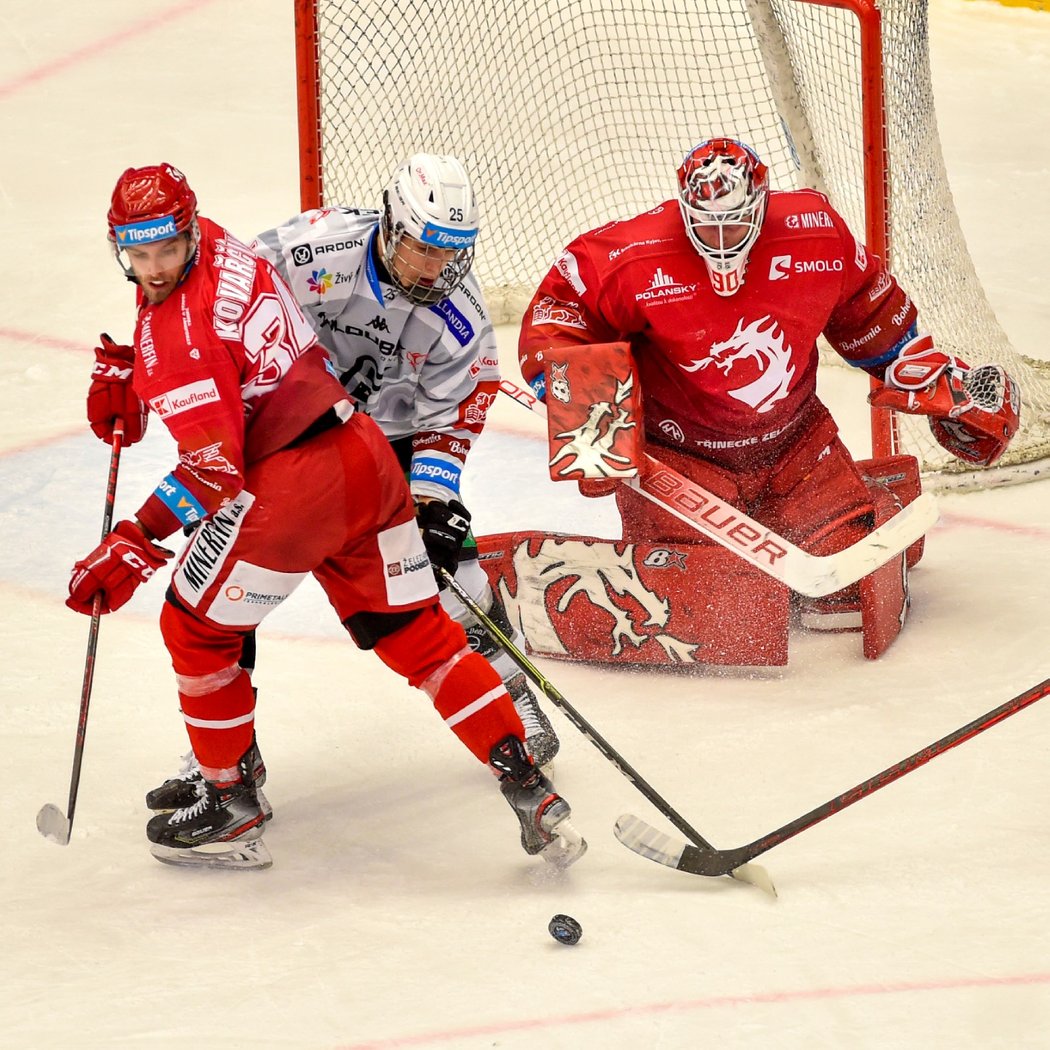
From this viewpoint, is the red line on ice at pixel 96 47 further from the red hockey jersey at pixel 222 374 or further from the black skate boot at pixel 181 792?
the red hockey jersey at pixel 222 374

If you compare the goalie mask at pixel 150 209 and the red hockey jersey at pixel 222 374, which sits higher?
the goalie mask at pixel 150 209

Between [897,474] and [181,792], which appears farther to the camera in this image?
[897,474]

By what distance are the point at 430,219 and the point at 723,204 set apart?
81 centimetres

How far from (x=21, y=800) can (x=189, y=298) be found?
1.15 meters

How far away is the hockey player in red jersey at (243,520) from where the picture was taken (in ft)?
8.50

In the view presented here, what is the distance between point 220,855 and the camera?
2.99 metres

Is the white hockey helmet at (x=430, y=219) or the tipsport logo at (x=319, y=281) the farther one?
the tipsport logo at (x=319, y=281)

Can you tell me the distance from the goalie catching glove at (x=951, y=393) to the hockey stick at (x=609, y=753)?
118cm

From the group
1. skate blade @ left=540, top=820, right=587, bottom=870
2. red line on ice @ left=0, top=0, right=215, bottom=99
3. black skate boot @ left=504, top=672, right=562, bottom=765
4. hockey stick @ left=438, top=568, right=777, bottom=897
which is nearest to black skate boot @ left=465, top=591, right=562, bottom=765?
black skate boot @ left=504, top=672, right=562, bottom=765

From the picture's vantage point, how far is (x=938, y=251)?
4559mm

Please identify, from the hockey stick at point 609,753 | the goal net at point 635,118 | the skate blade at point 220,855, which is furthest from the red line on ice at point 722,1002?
the goal net at point 635,118

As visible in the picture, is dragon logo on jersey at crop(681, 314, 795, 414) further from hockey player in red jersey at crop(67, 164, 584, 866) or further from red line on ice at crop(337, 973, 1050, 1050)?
red line on ice at crop(337, 973, 1050, 1050)

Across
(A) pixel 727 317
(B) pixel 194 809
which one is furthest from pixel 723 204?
(B) pixel 194 809

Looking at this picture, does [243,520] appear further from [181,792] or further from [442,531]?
[181,792]
